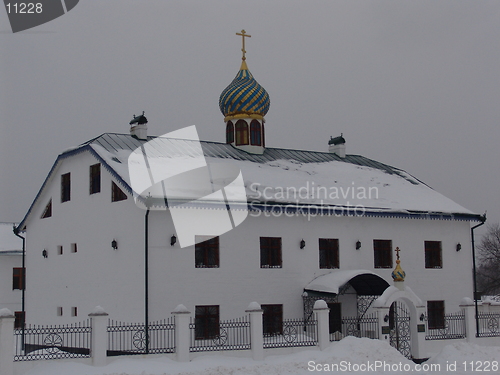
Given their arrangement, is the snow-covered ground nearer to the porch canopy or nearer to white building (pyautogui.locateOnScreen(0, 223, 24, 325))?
the porch canopy

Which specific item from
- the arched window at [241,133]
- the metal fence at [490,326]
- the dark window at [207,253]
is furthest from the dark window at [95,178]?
the metal fence at [490,326]

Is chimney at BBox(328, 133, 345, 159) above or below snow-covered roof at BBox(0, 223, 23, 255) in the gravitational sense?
above

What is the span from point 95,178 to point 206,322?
235 inches

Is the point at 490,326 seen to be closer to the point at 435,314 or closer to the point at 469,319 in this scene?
the point at 435,314

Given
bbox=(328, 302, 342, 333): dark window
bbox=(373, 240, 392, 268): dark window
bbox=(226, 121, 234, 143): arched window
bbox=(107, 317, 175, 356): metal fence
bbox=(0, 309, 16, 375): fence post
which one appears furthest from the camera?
bbox=(226, 121, 234, 143): arched window

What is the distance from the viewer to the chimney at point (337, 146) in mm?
31125

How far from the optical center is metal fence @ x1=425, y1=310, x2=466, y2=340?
77.5 feet

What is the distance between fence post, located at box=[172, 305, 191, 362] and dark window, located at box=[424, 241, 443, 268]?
11.4 meters

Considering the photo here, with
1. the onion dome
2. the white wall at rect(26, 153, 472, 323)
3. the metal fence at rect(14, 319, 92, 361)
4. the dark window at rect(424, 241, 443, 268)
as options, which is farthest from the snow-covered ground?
the onion dome

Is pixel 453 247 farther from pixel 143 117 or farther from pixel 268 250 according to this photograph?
pixel 143 117

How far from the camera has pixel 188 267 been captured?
21.3 meters

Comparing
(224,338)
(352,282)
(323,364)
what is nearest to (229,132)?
(352,282)

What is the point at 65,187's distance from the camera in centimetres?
Answer: 2481

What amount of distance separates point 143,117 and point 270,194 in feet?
19.6
